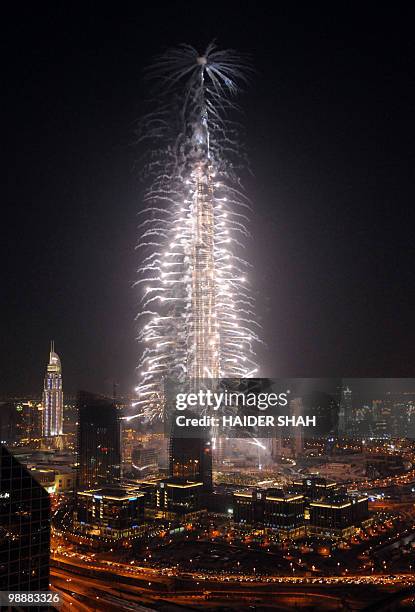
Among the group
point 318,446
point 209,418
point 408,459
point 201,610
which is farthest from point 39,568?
point 408,459

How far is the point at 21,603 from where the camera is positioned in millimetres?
4496

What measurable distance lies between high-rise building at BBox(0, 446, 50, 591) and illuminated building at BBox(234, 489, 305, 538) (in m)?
8.79

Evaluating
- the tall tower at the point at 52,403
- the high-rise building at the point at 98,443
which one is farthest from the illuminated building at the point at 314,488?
the tall tower at the point at 52,403

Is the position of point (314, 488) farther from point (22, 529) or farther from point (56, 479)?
point (22, 529)

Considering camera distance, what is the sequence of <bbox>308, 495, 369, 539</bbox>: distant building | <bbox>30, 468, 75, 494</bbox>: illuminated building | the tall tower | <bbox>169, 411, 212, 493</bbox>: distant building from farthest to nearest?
1. the tall tower
2. <bbox>30, 468, 75, 494</bbox>: illuminated building
3. <bbox>169, 411, 212, 493</bbox>: distant building
4. <bbox>308, 495, 369, 539</bbox>: distant building

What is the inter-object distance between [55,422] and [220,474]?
452 inches

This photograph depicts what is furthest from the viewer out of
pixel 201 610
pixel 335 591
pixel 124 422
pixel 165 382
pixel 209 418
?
pixel 124 422

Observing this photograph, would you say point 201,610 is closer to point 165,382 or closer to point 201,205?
point 165,382

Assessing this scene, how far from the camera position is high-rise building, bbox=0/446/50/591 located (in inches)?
177

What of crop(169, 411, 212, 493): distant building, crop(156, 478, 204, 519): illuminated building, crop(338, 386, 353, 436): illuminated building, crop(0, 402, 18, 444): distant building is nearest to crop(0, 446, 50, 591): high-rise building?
crop(338, 386, 353, 436): illuminated building

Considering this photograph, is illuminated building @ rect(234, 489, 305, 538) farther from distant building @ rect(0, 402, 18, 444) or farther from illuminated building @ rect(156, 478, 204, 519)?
distant building @ rect(0, 402, 18, 444)

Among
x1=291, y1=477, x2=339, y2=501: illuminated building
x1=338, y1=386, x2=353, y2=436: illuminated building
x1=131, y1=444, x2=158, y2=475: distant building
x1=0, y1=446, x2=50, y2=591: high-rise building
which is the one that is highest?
x1=338, y1=386, x2=353, y2=436: illuminated building

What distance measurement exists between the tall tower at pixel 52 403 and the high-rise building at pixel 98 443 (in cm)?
632

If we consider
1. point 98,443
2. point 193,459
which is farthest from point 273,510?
point 98,443
